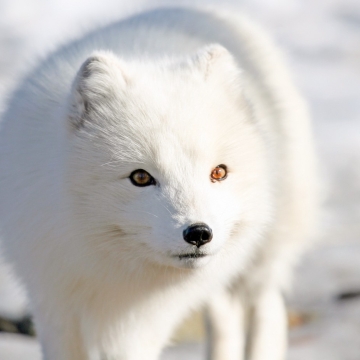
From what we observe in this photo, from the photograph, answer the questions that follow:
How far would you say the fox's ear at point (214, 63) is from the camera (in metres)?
3.29

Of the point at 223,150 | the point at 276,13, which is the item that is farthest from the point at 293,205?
the point at 276,13

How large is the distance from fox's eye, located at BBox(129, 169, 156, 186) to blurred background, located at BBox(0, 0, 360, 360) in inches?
48.1

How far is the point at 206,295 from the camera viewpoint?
12.4 ft

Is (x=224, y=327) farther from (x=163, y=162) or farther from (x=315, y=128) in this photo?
(x=315, y=128)

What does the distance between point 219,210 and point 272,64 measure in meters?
1.54

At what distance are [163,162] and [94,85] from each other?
0.45 metres

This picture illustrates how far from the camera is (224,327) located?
4340 millimetres

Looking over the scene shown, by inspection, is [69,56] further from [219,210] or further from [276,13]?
[276,13]

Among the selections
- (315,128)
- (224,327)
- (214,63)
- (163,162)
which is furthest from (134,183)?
(315,128)

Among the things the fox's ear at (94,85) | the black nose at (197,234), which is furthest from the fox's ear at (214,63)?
the black nose at (197,234)

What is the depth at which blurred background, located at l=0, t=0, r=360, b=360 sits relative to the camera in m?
4.77

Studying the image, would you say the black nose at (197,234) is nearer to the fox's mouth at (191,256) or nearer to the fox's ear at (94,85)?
the fox's mouth at (191,256)

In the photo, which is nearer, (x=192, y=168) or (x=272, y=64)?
(x=192, y=168)

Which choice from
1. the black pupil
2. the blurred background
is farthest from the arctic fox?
the blurred background
